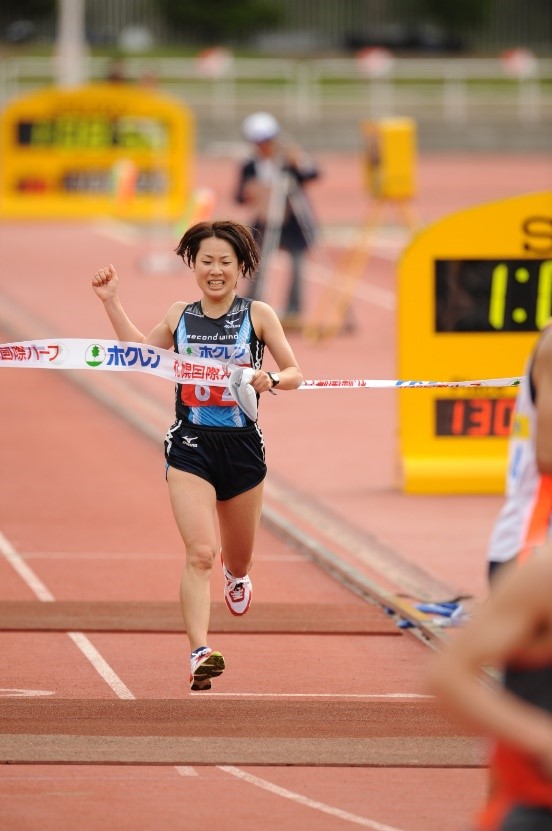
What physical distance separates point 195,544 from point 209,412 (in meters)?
0.55

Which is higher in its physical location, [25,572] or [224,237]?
[224,237]

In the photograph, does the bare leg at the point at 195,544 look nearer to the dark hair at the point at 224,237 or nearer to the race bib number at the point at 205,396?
the race bib number at the point at 205,396

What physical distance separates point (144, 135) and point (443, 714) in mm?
27452

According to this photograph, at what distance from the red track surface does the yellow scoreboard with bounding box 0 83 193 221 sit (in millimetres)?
10736

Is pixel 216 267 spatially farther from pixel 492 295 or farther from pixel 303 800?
pixel 492 295

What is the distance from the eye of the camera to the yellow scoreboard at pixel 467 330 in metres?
13.0

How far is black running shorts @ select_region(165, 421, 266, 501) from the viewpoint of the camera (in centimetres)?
757

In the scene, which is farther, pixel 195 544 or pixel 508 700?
pixel 195 544

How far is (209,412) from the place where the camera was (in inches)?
299

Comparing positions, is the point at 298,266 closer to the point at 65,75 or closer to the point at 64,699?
the point at 64,699

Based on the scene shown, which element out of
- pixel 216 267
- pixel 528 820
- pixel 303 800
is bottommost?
pixel 303 800

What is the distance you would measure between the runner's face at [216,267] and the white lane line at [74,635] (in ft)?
5.95

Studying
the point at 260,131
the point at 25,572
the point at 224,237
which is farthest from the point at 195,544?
the point at 260,131

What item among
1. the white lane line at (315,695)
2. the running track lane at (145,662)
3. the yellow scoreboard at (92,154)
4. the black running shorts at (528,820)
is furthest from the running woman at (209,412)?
the yellow scoreboard at (92,154)
